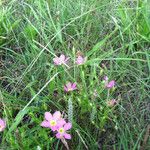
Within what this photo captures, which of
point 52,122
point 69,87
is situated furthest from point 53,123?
point 69,87

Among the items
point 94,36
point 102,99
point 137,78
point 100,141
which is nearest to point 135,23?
point 94,36

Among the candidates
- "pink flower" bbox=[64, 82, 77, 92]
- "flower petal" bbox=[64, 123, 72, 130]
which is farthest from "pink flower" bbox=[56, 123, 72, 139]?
"pink flower" bbox=[64, 82, 77, 92]

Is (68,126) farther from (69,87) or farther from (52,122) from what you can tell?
(69,87)

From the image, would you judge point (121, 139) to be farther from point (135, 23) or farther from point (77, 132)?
point (135, 23)

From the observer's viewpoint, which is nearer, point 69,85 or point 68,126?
point 68,126

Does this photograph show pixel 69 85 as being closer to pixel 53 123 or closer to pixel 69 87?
pixel 69 87

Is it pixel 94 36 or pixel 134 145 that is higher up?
pixel 94 36

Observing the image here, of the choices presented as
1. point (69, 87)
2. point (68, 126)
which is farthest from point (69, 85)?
point (68, 126)

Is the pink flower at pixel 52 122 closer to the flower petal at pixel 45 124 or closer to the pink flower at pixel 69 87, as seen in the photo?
the flower petal at pixel 45 124
